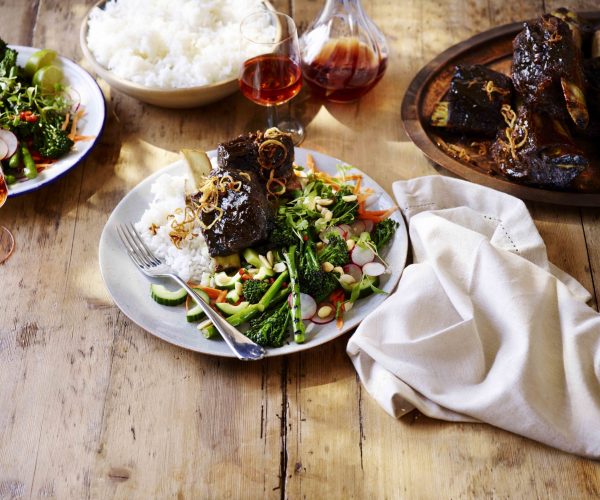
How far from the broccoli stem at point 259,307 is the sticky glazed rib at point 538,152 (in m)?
1.15

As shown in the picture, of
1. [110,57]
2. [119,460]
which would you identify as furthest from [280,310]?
[110,57]

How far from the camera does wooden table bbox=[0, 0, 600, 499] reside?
7.19 ft

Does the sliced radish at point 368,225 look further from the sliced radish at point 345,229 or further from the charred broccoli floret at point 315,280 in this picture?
the charred broccoli floret at point 315,280

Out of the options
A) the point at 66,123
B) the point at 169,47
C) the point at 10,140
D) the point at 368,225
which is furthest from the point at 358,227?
the point at 10,140

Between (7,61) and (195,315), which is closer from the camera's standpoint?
(195,315)

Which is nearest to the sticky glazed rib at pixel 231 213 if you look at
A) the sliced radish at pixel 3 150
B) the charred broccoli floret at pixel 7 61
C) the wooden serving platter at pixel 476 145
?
the wooden serving platter at pixel 476 145

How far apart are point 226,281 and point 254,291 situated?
0.46 ft

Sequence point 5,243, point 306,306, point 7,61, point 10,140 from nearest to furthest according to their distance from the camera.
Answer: point 306,306 → point 5,243 → point 10,140 → point 7,61

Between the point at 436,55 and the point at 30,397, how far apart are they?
2670 mm

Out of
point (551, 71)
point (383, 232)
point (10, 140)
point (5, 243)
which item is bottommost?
point (5, 243)

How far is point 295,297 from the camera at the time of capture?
2490 mm

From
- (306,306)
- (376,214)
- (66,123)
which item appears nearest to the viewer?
(306,306)

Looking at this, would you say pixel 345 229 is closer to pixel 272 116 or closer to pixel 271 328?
pixel 271 328

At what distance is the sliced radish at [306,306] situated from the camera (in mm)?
2475
